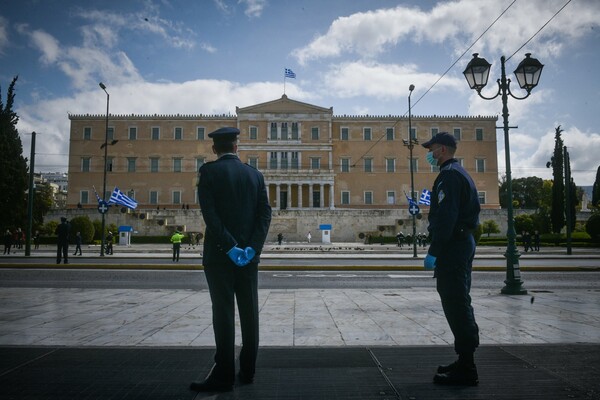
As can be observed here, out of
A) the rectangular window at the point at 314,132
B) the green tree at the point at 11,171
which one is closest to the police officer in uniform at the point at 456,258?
the green tree at the point at 11,171

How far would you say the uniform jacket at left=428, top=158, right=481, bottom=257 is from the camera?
3383mm

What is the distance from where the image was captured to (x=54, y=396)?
2936mm

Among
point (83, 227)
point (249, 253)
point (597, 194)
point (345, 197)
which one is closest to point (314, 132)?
point (345, 197)

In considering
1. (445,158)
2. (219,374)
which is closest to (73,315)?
(219,374)

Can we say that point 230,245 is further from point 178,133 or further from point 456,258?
point 178,133

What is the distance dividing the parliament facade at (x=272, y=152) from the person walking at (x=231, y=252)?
51.7 m

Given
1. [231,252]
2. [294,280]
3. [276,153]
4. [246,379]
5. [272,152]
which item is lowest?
[294,280]

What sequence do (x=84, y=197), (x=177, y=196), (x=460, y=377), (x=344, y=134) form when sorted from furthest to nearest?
1. (x=344, y=134)
2. (x=177, y=196)
3. (x=84, y=197)
4. (x=460, y=377)

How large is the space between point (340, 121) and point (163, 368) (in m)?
55.4

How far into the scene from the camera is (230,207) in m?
3.31

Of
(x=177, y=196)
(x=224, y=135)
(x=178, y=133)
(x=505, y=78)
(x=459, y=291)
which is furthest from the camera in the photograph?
(x=178, y=133)

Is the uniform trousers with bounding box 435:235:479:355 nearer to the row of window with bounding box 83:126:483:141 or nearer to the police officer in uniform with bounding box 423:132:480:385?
the police officer in uniform with bounding box 423:132:480:385

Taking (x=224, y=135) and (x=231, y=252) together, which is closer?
(x=231, y=252)

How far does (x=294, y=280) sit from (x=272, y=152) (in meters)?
45.4
